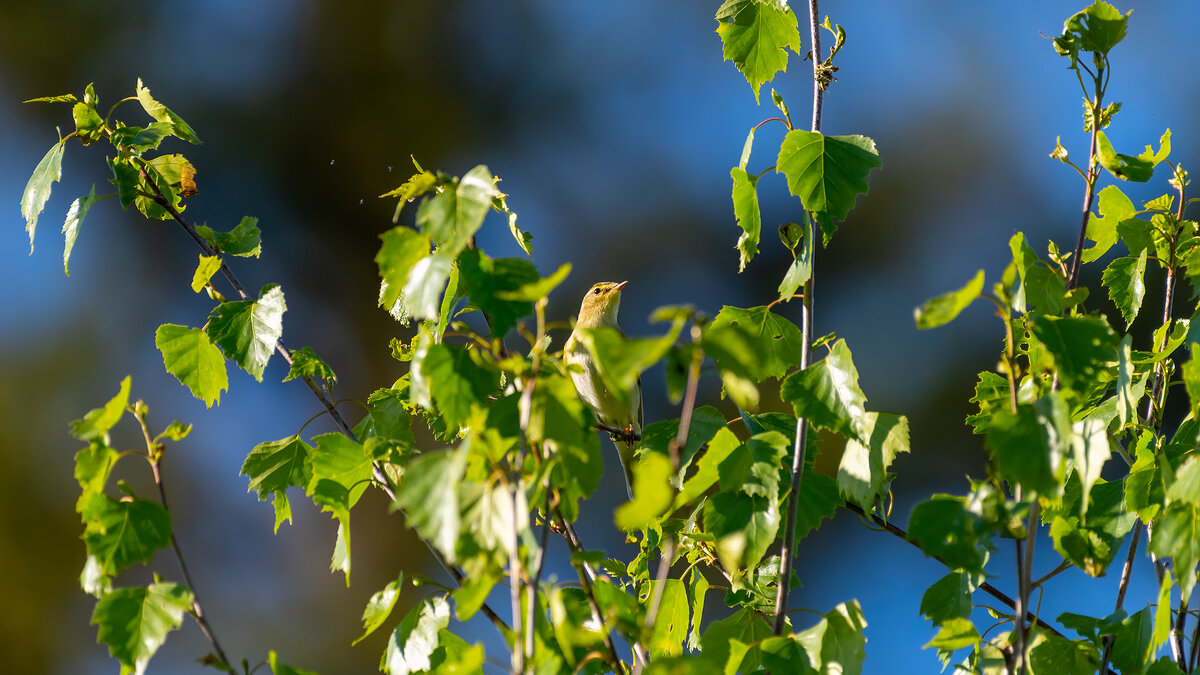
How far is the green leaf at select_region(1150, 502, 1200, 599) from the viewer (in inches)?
32.3

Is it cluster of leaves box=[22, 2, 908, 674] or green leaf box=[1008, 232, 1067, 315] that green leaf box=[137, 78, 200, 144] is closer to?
cluster of leaves box=[22, 2, 908, 674]

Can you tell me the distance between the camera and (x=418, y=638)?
93 centimetres

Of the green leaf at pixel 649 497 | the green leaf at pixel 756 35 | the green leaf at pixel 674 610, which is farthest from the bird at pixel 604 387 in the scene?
the green leaf at pixel 649 497

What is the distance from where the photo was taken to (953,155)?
16.3ft

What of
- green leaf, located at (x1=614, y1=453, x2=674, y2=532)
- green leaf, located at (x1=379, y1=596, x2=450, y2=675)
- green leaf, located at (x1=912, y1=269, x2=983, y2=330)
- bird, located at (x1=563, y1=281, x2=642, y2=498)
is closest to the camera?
green leaf, located at (x1=614, y1=453, x2=674, y2=532)

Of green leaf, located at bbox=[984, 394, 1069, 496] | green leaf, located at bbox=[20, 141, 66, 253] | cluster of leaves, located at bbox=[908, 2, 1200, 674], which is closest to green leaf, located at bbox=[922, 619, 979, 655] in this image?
cluster of leaves, located at bbox=[908, 2, 1200, 674]

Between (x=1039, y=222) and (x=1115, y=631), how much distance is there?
12.4 feet

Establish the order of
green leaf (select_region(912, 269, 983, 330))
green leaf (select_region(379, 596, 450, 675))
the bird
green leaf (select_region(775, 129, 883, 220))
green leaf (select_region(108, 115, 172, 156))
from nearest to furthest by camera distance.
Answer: green leaf (select_region(912, 269, 983, 330))
green leaf (select_region(379, 596, 450, 675))
green leaf (select_region(775, 129, 883, 220))
green leaf (select_region(108, 115, 172, 156))
the bird

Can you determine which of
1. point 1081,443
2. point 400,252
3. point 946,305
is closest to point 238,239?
point 400,252

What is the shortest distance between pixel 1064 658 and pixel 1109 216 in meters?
0.61

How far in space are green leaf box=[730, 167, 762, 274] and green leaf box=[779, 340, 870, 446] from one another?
0.52 ft

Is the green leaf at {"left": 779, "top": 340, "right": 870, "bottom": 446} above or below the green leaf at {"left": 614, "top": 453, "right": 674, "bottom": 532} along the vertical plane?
above

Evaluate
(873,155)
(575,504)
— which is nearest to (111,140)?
(575,504)

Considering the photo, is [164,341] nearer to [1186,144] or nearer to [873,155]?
[873,155]
